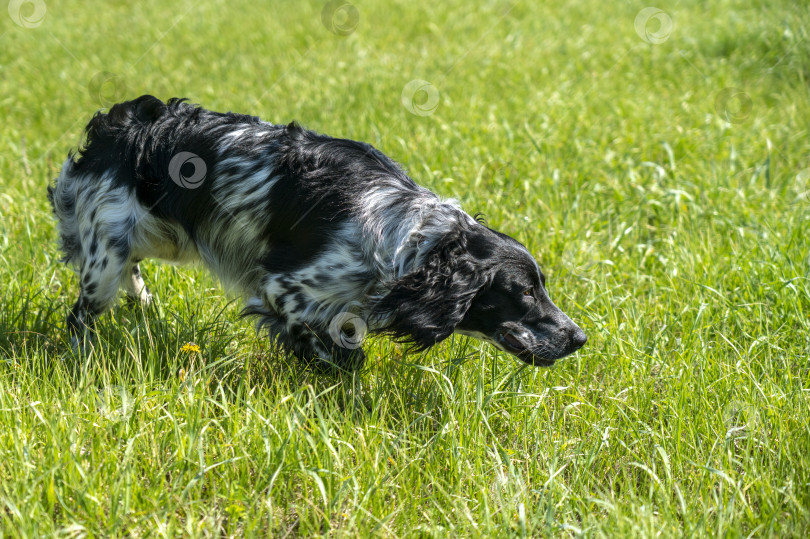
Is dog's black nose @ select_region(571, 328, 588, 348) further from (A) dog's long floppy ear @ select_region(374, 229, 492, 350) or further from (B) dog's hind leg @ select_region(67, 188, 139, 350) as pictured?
(B) dog's hind leg @ select_region(67, 188, 139, 350)

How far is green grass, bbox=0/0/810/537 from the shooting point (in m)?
2.52

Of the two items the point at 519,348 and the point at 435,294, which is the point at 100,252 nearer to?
the point at 435,294

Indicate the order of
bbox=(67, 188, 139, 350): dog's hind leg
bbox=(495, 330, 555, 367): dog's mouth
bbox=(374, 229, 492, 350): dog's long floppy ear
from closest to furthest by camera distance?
1. bbox=(374, 229, 492, 350): dog's long floppy ear
2. bbox=(495, 330, 555, 367): dog's mouth
3. bbox=(67, 188, 139, 350): dog's hind leg

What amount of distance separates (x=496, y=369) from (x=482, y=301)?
1.08ft

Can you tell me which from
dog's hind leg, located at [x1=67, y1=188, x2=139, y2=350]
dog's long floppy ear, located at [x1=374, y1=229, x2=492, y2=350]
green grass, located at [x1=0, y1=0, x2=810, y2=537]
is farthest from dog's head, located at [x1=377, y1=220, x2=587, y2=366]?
dog's hind leg, located at [x1=67, y1=188, x2=139, y2=350]

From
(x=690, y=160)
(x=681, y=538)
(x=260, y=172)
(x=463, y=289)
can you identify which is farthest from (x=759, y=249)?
(x=260, y=172)

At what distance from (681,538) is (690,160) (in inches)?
157

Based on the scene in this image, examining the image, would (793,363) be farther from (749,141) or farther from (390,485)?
(749,141)

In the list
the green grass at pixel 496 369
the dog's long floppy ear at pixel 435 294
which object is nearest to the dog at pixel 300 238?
the dog's long floppy ear at pixel 435 294

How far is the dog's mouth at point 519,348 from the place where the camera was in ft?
10.6

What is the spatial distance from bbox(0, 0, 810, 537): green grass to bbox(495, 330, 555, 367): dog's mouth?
0.41ft

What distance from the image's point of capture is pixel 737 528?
7.91ft

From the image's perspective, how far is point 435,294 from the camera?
3.06 m

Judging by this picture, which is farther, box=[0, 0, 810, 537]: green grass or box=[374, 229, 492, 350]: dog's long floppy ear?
box=[374, 229, 492, 350]: dog's long floppy ear
